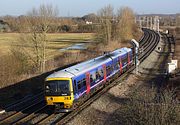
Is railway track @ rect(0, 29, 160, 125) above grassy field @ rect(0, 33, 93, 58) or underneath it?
above

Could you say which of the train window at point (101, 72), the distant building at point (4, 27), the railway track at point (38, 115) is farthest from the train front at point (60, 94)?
the distant building at point (4, 27)

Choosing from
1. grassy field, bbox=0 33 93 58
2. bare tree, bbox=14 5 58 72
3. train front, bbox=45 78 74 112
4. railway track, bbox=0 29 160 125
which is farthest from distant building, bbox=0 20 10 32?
train front, bbox=45 78 74 112

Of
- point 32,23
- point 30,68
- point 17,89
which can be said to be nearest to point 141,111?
point 17,89

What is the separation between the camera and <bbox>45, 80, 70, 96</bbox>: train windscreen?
18.8m

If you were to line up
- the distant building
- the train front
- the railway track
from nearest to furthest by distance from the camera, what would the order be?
the railway track → the train front → the distant building

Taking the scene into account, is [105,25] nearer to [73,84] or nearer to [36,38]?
[36,38]

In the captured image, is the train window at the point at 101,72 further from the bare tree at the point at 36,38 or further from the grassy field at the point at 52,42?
the grassy field at the point at 52,42

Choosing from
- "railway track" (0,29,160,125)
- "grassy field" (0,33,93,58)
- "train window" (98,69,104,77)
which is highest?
"train window" (98,69,104,77)

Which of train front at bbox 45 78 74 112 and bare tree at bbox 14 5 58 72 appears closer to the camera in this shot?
train front at bbox 45 78 74 112

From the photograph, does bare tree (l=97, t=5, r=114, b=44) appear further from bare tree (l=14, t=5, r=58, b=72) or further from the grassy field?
bare tree (l=14, t=5, r=58, b=72)

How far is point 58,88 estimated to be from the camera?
62.0 feet

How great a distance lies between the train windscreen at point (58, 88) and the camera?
18781 mm

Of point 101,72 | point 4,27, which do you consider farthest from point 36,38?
point 4,27

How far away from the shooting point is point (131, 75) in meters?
33.2
